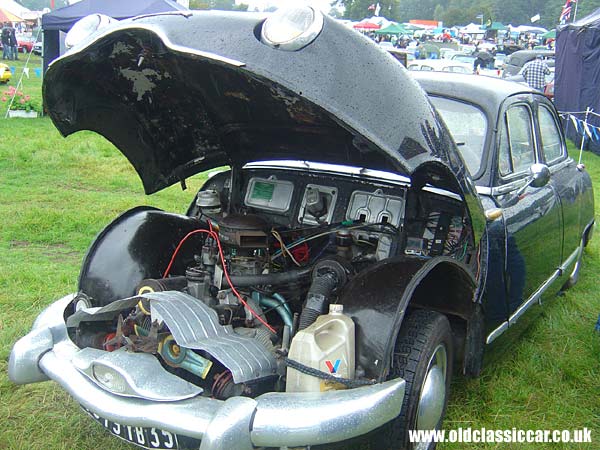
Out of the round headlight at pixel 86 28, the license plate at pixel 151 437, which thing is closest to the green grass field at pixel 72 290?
the license plate at pixel 151 437

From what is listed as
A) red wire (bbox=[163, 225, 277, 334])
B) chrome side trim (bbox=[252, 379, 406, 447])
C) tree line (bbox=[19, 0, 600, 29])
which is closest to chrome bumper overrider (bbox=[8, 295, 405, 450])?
chrome side trim (bbox=[252, 379, 406, 447])

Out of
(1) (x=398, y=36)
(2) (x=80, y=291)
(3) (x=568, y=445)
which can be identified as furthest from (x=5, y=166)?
(1) (x=398, y=36)

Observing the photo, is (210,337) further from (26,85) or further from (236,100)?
(26,85)

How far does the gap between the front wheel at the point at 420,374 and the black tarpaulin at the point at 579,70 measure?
11840mm

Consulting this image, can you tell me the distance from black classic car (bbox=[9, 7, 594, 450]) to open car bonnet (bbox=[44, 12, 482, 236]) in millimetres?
11

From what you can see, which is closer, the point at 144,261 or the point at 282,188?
the point at 144,261

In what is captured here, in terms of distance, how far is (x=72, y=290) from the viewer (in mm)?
4789

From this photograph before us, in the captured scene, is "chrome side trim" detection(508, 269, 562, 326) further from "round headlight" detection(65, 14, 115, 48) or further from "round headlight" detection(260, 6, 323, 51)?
"round headlight" detection(65, 14, 115, 48)

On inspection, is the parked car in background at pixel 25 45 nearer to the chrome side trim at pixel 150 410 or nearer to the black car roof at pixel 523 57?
the black car roof at pixel 523 57

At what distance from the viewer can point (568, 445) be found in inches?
125

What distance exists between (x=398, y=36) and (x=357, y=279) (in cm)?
5071

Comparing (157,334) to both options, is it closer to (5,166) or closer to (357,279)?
(357,279)

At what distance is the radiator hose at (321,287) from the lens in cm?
282

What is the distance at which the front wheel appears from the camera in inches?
102
